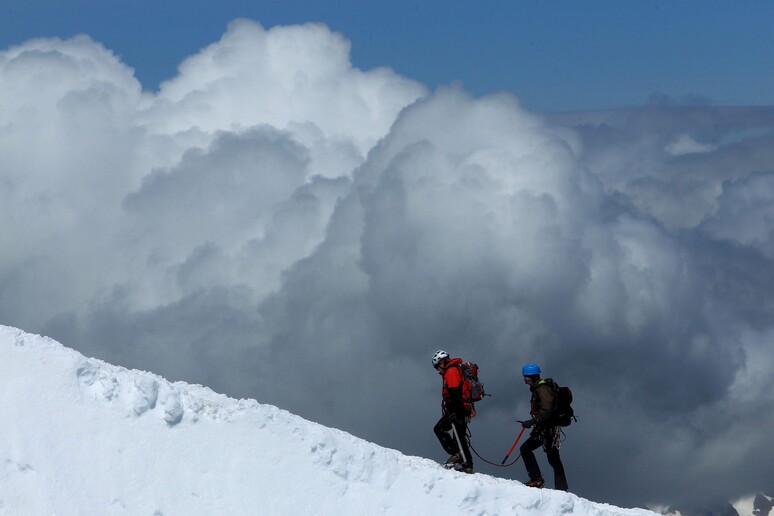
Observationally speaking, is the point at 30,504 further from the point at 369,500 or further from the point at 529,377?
the point at 529,377

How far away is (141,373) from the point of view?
2219 cm

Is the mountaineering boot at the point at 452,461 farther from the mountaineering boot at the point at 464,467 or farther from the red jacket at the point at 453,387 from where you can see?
the red jacket at the point at 453,387

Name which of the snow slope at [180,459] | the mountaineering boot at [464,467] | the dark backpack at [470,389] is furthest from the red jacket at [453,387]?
the snow slope at [180,459]

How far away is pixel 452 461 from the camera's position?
23000mm

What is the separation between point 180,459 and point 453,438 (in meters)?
6.26

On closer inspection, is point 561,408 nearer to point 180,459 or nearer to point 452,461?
point 452,461

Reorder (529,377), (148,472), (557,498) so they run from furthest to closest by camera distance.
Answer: (529,377) < (557,498) < (148,472)

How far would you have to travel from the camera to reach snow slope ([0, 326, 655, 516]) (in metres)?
19.4

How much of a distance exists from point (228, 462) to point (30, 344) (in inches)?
189

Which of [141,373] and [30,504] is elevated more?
[141,373]

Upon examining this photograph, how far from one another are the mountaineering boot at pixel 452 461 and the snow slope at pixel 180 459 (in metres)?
1.08

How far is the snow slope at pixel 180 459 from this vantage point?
19391mm

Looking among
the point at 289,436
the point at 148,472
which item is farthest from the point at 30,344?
the point at 289,436

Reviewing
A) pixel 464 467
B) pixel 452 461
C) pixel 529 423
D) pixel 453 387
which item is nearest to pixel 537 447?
pixel 529 423
